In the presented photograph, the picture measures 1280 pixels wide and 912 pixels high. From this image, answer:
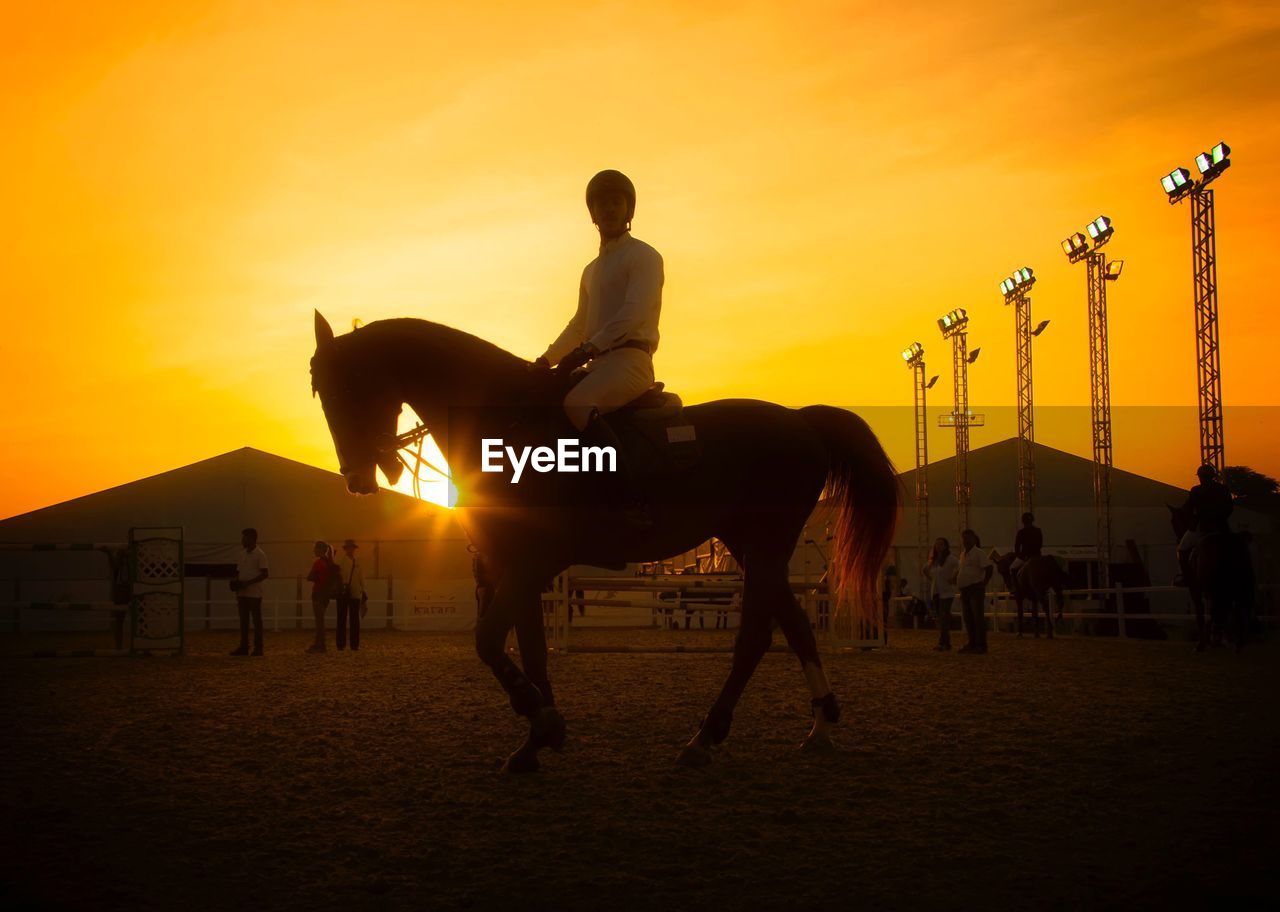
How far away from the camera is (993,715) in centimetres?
850

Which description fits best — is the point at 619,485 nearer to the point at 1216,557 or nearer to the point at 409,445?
the point at 409,445

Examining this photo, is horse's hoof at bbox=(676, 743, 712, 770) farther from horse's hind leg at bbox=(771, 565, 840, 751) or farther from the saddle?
the saddle

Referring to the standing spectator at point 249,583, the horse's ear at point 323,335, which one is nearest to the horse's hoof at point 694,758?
the horse's ear at point 323,335

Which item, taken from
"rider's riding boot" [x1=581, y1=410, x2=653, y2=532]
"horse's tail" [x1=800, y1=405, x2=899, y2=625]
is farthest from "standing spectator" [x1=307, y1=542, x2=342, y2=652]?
"rider's riding boot" [x1=581, y1=410, x2=653, y2=532]

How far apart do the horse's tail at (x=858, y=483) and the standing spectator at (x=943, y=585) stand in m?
13.0

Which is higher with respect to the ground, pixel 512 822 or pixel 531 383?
pixel 531 383

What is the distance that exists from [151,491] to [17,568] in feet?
15.0

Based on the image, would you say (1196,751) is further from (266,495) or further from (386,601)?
(266,495)

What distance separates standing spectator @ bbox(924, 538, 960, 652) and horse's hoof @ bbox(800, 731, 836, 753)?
45.4 ft

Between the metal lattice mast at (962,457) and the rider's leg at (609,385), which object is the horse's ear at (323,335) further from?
the metal lattice mast at (962,457)

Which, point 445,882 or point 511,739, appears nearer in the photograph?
point 445,882

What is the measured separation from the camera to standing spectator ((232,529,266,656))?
19.1m

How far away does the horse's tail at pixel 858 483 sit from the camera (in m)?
7.49

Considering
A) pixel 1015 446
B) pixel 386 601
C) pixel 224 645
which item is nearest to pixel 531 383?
pixel 224 645
